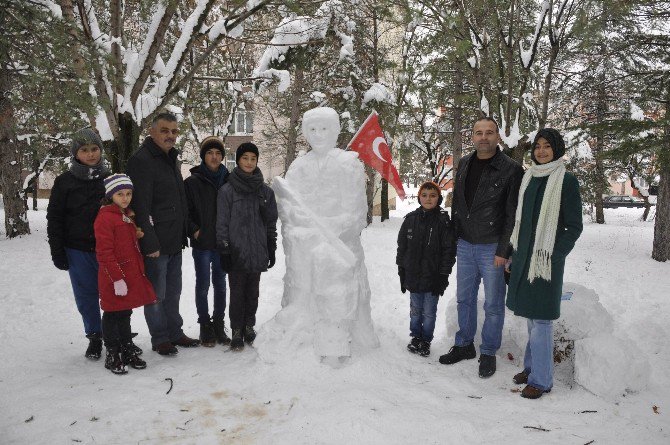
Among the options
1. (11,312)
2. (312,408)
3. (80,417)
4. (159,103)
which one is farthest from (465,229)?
(11,312)

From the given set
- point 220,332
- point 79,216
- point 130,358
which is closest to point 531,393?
point 220,332

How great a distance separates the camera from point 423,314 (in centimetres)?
428

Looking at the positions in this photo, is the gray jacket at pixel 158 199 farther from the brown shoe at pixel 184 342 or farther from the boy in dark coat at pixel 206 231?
the brown shoe at pixel 184 342

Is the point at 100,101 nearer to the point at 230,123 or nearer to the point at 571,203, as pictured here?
the point at 571,203

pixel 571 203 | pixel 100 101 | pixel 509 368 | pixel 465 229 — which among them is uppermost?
pixel 100 101

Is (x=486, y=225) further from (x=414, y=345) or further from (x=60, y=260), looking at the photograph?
(x=60, y=260)

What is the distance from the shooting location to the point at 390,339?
4496mm

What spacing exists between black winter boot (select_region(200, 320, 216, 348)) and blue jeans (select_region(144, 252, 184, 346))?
0.21m

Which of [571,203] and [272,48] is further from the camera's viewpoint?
[272,48]

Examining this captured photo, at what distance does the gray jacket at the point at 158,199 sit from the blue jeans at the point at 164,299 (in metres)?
0.14

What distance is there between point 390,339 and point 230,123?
9.46 meters

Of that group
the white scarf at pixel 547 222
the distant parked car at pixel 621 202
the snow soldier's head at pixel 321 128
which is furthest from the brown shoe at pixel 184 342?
the distant parked car at pixel 621 202

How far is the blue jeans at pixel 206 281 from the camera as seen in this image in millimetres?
4289

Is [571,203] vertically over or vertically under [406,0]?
under
